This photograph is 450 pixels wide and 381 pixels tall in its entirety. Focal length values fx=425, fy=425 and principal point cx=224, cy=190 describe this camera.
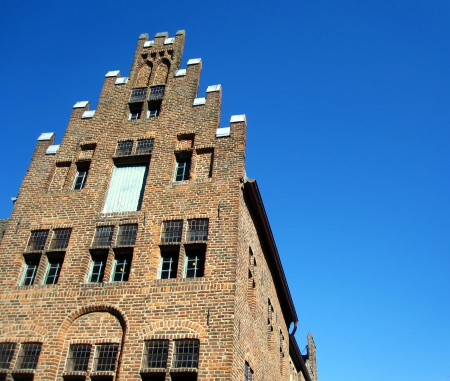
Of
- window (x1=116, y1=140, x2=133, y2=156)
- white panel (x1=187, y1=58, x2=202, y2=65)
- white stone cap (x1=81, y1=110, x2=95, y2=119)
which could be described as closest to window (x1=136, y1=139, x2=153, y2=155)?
window (x1=116, y1=140, x2=133, y2=156)

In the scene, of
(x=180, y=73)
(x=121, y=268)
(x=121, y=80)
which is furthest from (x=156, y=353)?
(x=121, y=80)

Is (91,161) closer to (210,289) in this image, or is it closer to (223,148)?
(223,148)

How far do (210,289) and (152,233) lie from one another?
8.89ft

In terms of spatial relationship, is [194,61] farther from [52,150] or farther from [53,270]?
[53,270]

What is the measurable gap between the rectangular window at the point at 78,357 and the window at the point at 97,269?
1.94m

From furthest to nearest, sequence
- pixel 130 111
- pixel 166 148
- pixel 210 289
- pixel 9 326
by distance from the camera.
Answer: pixel 130 111, pixel 166 148, pixel 9 326, pixel 210 289

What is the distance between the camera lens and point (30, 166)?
16.0 metres

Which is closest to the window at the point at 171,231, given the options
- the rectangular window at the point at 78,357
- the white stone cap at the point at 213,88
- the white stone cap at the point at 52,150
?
the rectangular window at the point at 78,357

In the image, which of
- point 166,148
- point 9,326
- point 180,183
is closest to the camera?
point 9,326

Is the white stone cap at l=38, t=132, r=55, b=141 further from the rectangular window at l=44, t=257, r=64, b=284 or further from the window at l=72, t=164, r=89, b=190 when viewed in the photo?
the rectangular window at l=44, t=257, r=64, b=284

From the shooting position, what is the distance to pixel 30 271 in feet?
44.4

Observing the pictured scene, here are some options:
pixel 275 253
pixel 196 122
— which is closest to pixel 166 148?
pixel 196 122

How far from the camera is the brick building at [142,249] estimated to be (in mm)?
11141

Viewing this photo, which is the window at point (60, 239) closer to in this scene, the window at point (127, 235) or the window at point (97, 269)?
the window at point (97, 269)
